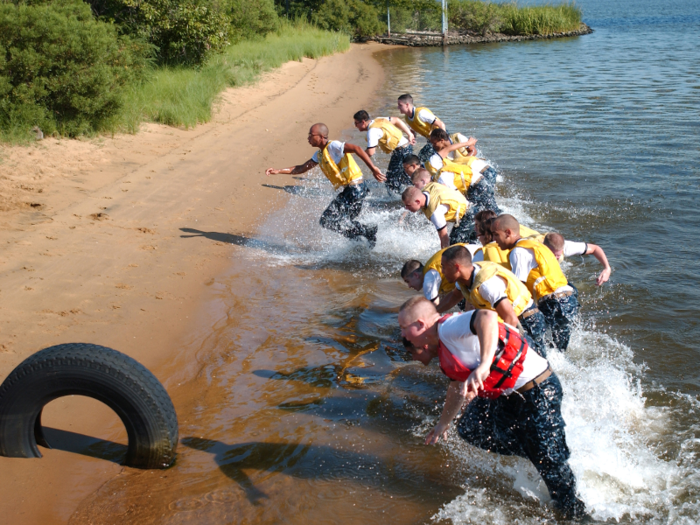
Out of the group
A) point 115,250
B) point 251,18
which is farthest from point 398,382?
point 251,18

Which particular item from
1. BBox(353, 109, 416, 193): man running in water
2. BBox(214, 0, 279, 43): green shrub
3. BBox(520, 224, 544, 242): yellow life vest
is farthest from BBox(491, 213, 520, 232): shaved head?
BBox(214, 0, 279, 43): green shrub

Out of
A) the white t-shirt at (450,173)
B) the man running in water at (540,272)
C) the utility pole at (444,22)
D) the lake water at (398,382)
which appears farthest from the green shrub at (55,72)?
the utility pole at (444,22)

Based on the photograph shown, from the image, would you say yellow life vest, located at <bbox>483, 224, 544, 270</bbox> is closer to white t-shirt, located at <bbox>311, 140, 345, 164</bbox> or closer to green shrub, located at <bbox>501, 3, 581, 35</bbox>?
white t-shirt, located at <bbox>311, 140, 345, 164</bbox>

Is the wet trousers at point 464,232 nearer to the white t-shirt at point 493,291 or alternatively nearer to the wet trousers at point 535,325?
the wet trousers at point 535,325

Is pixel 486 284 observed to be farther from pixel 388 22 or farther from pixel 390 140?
pixel 388 22

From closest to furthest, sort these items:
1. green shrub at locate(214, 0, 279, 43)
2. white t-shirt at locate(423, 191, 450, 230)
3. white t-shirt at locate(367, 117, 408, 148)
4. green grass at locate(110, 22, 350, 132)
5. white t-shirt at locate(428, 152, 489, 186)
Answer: white t-shirt at locate(423, 191, 450, 230) < white t-shirt at locate(428, 152, 489, 186) < white t-shirt at locate(367, 117, 408, 148) < green grass at locate(110, 22, 350, 132) < green shrub at locate(214, 0, 279, 43)

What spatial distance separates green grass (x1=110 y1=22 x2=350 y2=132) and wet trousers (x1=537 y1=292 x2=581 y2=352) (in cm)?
987

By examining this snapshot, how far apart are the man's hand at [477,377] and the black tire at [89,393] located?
7.39 feet

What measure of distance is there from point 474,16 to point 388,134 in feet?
128

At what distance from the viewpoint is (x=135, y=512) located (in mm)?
4266

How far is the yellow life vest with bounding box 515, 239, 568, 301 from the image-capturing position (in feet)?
18.0

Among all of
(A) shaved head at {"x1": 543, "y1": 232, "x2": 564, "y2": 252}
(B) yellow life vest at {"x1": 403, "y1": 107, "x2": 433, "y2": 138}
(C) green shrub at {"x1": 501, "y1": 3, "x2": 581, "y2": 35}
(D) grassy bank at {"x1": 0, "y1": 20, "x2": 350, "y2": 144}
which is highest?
(C) green shrub at {"x1": 501, "y1": 3, "x2": 581, "y2": 35}

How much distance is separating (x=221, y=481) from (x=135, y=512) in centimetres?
62

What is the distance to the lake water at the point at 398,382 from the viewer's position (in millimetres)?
4449
